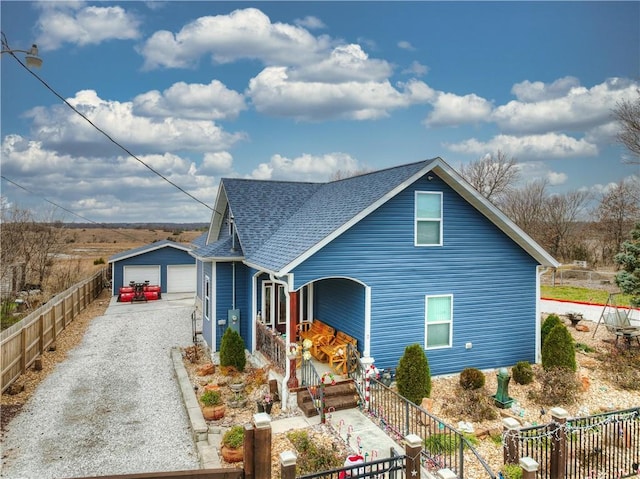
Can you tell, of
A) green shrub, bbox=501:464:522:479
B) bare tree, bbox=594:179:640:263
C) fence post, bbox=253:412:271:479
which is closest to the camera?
fence post, bbox=253:412:271:479

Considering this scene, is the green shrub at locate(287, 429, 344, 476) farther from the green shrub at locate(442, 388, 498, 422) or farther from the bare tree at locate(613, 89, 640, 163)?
the bare tree at locate(613, 89, 640, 163)

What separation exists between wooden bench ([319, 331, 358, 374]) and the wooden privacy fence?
7991mm

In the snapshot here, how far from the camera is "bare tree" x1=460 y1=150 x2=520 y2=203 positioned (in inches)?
1831

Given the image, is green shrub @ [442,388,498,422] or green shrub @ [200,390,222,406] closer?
green shrub @ [442,388,498,422]

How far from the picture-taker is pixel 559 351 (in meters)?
11.8

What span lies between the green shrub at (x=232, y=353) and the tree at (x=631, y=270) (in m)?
14.8

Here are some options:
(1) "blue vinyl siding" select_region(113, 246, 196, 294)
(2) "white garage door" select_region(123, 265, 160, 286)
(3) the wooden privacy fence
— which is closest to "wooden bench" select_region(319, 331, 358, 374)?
(3) the wooden privacy fence

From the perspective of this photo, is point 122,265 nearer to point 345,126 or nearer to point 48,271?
point 48,271

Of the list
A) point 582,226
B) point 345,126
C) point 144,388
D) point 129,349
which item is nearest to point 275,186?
point 129,349

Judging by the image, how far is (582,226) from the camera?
1959 inches

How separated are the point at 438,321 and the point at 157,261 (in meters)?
22.7

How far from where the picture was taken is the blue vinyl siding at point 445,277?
37.8 ft

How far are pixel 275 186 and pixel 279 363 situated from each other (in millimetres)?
9019

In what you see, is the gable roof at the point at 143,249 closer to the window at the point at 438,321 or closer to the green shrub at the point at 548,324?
the window at the point at 438,321
